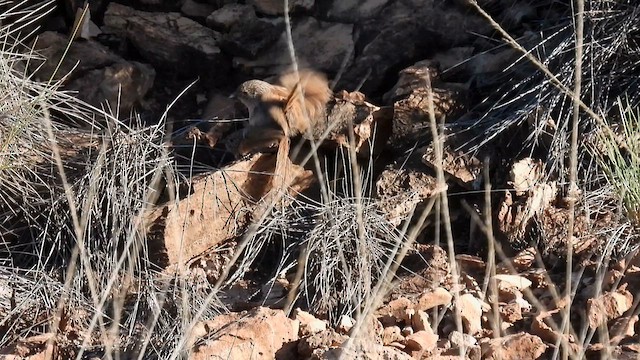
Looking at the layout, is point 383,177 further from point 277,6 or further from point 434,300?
point 277,6

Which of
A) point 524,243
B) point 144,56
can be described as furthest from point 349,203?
point 144,56

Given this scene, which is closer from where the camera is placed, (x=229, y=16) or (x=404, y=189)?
(x=404, y=189)

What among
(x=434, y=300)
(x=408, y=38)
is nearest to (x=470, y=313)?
(x=434, y=300)

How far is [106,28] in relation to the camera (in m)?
4.83

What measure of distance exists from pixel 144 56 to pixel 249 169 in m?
1.13

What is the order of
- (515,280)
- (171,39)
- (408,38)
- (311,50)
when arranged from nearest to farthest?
1. (515,280)
2. (408,38)
3. (311,50)
4. (171,39)

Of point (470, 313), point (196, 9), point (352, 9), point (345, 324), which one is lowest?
point (345, 324)

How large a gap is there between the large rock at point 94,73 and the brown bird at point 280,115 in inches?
29.9

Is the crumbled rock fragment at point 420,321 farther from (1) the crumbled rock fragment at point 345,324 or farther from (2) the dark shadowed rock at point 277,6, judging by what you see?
(2) the dark shadowed rock at point 277,6

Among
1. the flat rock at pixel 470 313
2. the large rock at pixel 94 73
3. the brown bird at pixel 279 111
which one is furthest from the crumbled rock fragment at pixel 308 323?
the large rock at pixel 94 73

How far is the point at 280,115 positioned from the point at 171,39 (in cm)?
106

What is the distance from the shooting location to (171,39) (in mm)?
4770

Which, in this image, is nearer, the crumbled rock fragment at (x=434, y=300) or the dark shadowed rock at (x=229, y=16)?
the crumbled rock fragment at (x=434, y=300)

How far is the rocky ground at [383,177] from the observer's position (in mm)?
3203
